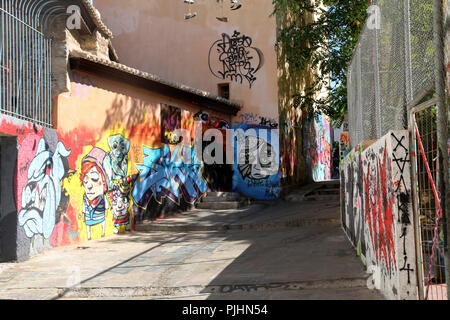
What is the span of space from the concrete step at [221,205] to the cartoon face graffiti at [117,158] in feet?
12.5

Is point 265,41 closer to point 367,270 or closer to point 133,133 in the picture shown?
point 133,133

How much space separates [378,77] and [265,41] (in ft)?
37.4

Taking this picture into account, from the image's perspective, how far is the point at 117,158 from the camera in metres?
10.4

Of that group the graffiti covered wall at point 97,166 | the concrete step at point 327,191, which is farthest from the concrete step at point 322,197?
the graffiti covered wall at point 97,166

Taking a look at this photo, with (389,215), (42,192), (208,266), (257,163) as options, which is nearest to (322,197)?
(257,163)

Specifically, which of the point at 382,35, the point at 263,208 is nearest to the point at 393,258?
the point at 382,35

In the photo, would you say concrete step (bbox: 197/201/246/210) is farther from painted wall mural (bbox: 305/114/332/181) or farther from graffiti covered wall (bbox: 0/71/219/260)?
painted wall mural (bbox: 305/114/332/181)

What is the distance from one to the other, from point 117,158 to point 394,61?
7.59 meters

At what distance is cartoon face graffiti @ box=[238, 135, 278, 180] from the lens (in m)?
15.4

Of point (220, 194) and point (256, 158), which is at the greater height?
point (256, 158)

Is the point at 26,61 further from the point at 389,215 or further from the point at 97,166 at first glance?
the point at 389,215

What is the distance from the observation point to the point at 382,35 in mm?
4441

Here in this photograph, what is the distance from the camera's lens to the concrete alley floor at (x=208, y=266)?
5.29 meters

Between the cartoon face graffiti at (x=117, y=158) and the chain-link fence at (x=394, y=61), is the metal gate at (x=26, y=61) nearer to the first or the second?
the cartoon face graffiti at (x=117, y=158)
